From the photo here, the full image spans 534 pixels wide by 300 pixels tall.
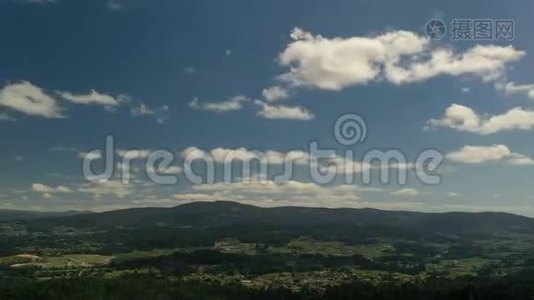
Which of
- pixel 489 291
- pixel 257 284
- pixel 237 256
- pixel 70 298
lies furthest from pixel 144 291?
pixel 237 256

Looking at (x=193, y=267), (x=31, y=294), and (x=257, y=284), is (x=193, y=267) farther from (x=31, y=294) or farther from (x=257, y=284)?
(x=31, y=294)

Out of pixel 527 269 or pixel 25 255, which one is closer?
pixel 527 269

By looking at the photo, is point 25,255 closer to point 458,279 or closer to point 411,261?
point 411,261

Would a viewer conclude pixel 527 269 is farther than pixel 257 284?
Yes

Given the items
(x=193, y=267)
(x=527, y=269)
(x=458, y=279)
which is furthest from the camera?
(x=193, y=267)

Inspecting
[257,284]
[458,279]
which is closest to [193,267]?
[257,284]

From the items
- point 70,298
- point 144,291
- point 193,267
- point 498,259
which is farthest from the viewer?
point 498,259

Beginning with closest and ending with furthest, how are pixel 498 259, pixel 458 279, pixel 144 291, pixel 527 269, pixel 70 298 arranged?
pixel 70 298 → pixel 144 291 → pixel 458 279 → pixel 527 269 → pixel 498 259

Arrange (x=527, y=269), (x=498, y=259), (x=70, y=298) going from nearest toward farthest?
(x=70, y=298), (x=527, y=269), (x=498, y=259)
